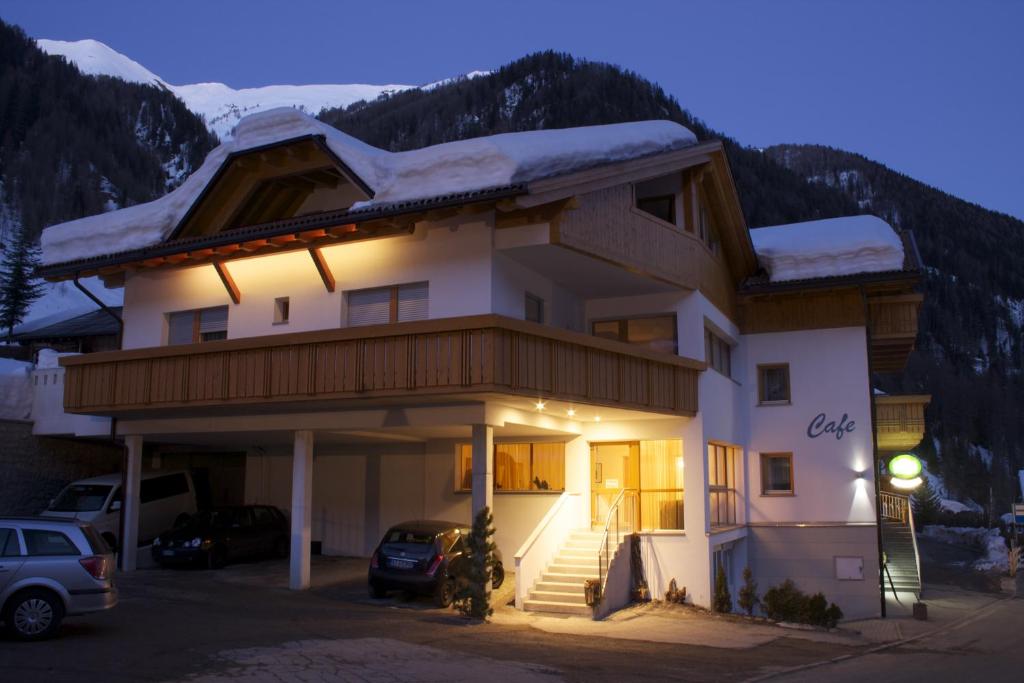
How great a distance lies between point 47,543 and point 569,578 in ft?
32.2

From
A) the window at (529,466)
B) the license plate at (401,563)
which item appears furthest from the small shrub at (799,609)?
the license plate at (401,563)

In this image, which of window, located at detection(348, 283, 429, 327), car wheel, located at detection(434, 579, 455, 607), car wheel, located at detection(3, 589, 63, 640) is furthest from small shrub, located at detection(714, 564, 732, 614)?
car wheel, located at detection(3, 589, 63, 640)

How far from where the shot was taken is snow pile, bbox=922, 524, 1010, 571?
3656 cm

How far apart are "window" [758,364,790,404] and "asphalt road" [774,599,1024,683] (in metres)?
7.62

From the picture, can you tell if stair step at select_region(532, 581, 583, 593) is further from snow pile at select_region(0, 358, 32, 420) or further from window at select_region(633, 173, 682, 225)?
snow pile at select_region(0, 358, 32, 420)

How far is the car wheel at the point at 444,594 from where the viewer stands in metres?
17.9

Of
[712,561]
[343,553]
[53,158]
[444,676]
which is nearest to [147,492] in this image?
[343,553]

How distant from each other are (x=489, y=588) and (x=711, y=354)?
9876 mm

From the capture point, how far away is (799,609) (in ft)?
68.0

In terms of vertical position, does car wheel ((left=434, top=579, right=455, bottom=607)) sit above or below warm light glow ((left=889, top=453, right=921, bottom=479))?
below

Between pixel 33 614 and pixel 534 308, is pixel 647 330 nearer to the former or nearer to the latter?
pixel 534 308

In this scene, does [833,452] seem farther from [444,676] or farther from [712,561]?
[444,676]

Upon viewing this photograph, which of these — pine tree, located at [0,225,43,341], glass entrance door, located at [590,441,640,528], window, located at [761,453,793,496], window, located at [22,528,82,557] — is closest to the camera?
window, located at [22,528,82,557]

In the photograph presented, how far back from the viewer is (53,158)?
10188 centimetres
